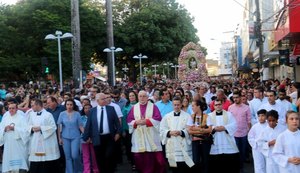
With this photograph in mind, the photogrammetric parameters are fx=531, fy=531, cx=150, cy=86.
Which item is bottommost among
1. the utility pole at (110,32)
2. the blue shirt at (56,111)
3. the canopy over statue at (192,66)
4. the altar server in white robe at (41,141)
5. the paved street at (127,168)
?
the paved street at (127,168)

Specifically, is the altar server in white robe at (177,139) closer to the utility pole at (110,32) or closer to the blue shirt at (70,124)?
the blue shirt at (70,124)

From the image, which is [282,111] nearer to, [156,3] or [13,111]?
[13,111]

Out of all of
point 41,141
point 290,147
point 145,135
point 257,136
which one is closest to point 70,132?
point 41,141

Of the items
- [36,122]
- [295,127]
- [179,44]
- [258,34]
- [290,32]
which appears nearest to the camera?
[295,127]

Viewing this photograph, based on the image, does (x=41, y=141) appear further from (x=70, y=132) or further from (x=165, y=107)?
(x=165, y=107)

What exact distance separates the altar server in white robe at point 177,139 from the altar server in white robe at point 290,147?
9.05ft

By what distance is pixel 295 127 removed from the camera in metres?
7.13

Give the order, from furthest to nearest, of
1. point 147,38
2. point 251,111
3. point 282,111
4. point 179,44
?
point 179,44 < point 147,38 < point 251,111 < point 282,111

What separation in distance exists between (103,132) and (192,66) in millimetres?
20047

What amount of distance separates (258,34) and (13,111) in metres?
16.8

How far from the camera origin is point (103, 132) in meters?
10.8

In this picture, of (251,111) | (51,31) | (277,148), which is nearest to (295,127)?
(277,148)

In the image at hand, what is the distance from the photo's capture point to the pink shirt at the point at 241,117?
11969 millimetres

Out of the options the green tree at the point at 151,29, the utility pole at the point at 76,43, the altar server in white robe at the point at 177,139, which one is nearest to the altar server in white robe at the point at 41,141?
the altar server in white robe at the point at 177,139
